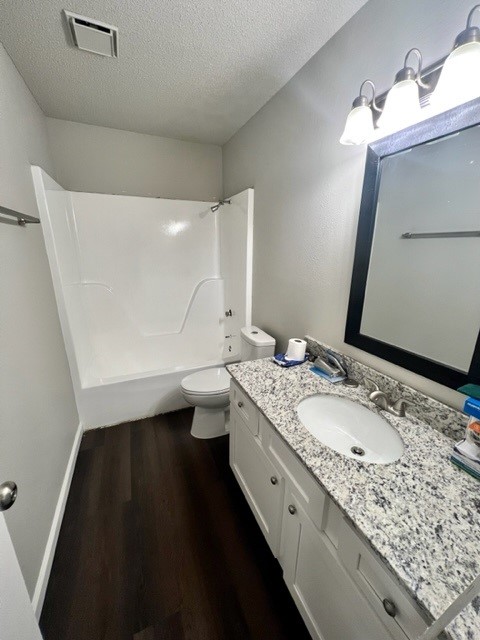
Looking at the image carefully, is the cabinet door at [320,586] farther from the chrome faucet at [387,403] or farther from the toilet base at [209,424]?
the toilet base at [209,424]

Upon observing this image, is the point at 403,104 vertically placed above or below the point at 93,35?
below

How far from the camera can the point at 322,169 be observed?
1.32 metres

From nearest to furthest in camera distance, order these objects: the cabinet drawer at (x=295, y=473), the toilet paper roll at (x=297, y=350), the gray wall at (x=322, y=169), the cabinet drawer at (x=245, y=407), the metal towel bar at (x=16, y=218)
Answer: the cabinet drawer at (x=295, y=473)
the gray wall at (x=322, y=169)
the metal towel bar at (x=16, y=218)
the cabinet drawer at (x=245, y=407)
the toilet paper roll at (x=297, y=350)

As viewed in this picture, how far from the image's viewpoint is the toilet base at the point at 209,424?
1942 millimetres

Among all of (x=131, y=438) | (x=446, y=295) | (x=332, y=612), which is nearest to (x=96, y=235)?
(x=131, y=438)

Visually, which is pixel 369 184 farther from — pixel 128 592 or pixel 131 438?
pixel 131 438

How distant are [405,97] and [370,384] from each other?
3.52ft

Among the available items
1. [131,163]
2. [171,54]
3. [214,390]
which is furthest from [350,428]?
[131,163]

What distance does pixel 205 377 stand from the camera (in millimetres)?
1981

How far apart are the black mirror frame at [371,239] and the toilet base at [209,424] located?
118 centimetres

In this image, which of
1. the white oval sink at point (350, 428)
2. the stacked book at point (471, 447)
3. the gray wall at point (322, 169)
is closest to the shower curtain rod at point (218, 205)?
the gray wall at point (322, 169)

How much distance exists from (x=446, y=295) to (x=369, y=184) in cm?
55

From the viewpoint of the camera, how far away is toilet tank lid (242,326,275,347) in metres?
1.78

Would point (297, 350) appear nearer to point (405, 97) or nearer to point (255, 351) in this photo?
point (255, 351)
